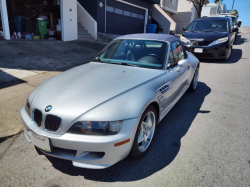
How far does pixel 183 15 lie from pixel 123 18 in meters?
15.1

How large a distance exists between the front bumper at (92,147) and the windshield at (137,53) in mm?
1416

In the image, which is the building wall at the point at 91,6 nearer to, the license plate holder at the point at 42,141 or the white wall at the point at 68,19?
the white wall at the point at 68,19

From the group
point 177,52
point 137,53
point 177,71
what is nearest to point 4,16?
point 137,53

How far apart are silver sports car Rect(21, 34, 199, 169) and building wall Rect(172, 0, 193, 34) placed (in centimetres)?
2676

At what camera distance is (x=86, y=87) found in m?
2.47

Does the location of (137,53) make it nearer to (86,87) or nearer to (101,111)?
(86,87)

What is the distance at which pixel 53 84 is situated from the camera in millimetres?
2688

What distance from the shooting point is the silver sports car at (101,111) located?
77.7 inches

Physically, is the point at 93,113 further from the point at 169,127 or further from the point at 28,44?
the point at 28,44

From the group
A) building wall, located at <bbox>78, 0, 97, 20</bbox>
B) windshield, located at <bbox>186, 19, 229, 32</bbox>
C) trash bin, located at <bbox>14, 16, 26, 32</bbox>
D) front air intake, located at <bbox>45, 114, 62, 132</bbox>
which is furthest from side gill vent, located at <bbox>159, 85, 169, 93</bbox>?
building wall, located at <bbox>78, 0, 97, 20</bbox>

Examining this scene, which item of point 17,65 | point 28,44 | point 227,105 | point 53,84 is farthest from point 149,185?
point 28,44

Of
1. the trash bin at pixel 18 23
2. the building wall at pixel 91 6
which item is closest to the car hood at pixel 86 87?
the trash bin at pixel 18 23

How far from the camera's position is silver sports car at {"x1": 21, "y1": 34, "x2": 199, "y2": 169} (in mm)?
1973

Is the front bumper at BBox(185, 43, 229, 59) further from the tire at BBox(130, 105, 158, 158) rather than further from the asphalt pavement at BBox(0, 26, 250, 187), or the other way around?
the tire at BBox(130, 105, 158, 158)
